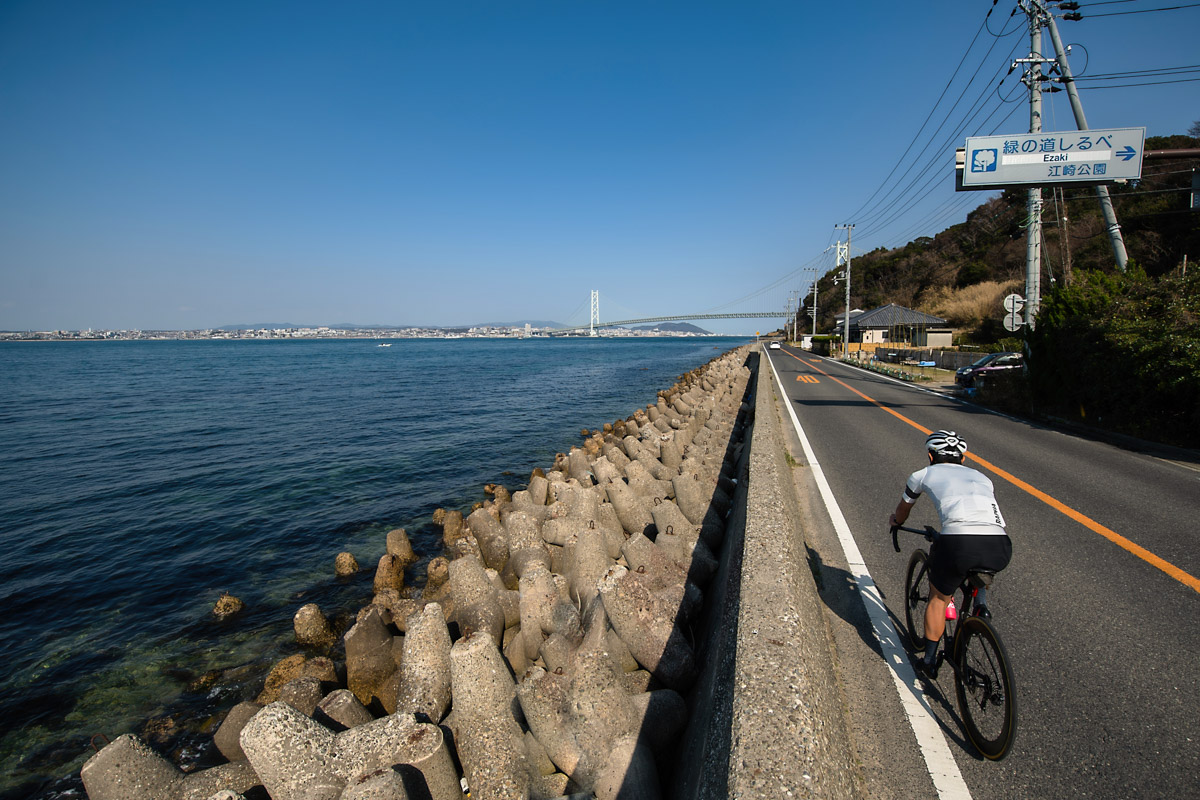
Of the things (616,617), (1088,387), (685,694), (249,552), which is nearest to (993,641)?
(685,694)

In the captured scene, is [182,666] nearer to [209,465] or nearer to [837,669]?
[837,669]

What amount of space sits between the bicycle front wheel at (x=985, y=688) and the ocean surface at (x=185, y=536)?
5.40 metres

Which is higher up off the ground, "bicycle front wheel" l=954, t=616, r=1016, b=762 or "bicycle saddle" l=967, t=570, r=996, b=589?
"bicycle saddle" l=967, t=570, r=996, b=589

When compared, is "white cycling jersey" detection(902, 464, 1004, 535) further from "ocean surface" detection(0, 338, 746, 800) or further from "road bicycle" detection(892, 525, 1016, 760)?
"ocean surface" detection(0, 338, 746, 800)

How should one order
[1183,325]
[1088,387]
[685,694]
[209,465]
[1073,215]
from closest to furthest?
[685,694] < [1183,325] < [1088,387] < [209,465] < [1073,215]

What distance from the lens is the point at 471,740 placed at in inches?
105

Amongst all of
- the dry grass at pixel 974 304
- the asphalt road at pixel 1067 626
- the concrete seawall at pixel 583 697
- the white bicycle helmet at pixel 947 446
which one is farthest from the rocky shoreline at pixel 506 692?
the dry grass at pixel 974 304

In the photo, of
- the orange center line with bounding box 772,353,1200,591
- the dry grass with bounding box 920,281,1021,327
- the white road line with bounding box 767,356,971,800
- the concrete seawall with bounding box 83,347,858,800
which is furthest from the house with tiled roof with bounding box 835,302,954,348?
the concrete seawall with bounding box 83,347,858,800

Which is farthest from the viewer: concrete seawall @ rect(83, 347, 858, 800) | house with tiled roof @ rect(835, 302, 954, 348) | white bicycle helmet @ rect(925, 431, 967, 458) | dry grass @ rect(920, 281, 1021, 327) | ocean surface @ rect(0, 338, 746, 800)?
house with tiled roof @ rect(835, 302, 954, 348)

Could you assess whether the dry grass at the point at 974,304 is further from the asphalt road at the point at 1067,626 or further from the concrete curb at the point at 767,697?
the concrete curb at the point at 767,697

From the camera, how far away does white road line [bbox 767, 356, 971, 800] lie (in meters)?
2.40

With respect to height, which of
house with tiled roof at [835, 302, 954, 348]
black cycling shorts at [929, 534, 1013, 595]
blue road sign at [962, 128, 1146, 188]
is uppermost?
blue road sign at [962, 128, 1146, 188]

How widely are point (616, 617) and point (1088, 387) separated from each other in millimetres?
12023

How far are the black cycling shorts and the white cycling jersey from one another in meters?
0.04
